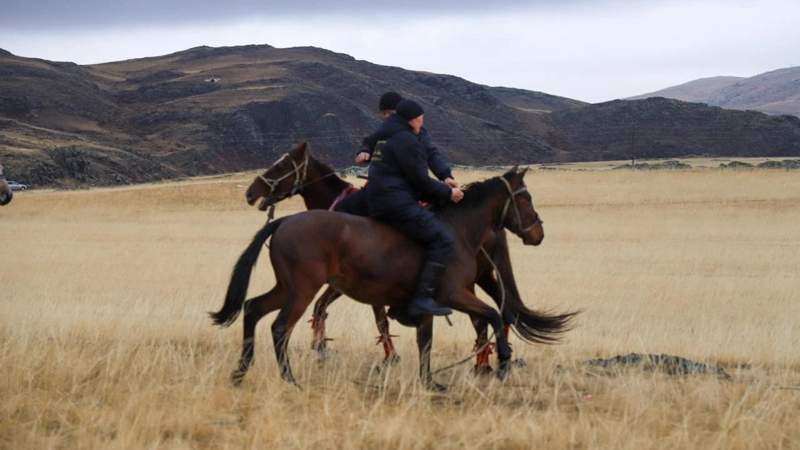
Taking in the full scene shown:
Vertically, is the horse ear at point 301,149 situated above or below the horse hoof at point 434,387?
above

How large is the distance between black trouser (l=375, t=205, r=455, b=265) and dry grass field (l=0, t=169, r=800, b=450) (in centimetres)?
106

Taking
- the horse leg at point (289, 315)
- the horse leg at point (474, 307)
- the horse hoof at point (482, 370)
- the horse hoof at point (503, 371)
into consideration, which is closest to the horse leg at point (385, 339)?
the horse hoof at point (482, 370)

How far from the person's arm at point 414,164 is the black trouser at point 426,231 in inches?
9.7

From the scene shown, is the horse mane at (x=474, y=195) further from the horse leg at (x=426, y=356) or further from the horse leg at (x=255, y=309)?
the horse leg at (x=255, y=309)

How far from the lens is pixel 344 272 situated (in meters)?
7.96

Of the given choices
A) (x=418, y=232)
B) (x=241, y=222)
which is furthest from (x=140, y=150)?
(x=418, y=232)

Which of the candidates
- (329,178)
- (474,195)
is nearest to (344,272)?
(474,195)

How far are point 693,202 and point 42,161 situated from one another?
43.1 metres

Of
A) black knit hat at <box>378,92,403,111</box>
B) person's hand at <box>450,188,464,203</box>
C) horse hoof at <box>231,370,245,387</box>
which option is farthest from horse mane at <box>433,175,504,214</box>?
horse hoof at <box>231,370,245,387</box>

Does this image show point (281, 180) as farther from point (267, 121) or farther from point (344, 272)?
point (267, 121)

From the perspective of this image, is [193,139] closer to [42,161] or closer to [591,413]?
[42,161]

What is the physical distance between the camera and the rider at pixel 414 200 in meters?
7.97

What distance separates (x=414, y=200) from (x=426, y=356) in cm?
135

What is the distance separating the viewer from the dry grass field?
6.25 meters
